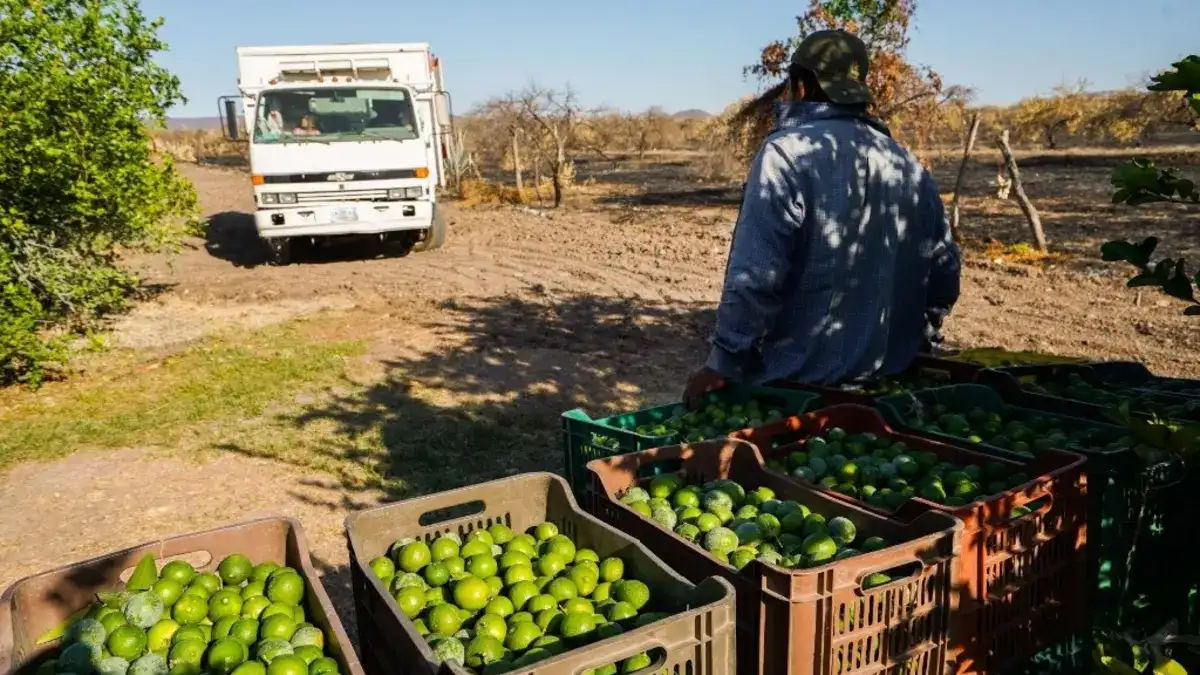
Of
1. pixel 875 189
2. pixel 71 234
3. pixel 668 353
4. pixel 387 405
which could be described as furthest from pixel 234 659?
pixel 71 234

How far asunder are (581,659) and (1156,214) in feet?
59.1

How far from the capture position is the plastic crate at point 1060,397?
324 cm

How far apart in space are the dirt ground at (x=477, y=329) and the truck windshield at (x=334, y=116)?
2.06m

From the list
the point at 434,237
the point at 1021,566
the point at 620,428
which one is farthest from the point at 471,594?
the point at 434,237

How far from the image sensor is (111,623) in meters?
2.08

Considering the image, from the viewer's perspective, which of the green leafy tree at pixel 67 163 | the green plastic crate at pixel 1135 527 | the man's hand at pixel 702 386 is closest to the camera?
the green plastic crate at pixel 1135 527

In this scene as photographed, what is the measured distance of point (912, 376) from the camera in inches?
161

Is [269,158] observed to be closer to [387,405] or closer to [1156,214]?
[387,405]

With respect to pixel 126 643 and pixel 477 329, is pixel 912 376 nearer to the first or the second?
pixel 126 643

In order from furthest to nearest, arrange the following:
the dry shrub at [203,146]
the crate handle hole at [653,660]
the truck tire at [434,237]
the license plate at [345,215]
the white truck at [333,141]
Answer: the dry shrub at [203,146] < the truck tire at [434,237] < the license plate at [345,215] < the white truck at [333,141] < the crate handle hole at [653,660]

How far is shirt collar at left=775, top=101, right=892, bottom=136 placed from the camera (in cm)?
368

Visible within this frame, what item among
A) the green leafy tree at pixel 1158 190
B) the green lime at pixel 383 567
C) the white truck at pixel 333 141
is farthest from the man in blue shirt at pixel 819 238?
the white truck at pixel 333 141

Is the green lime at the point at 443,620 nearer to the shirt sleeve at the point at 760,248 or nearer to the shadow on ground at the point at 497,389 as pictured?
the shirt sleeve at the point at 760,248

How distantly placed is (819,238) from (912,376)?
0.94m
